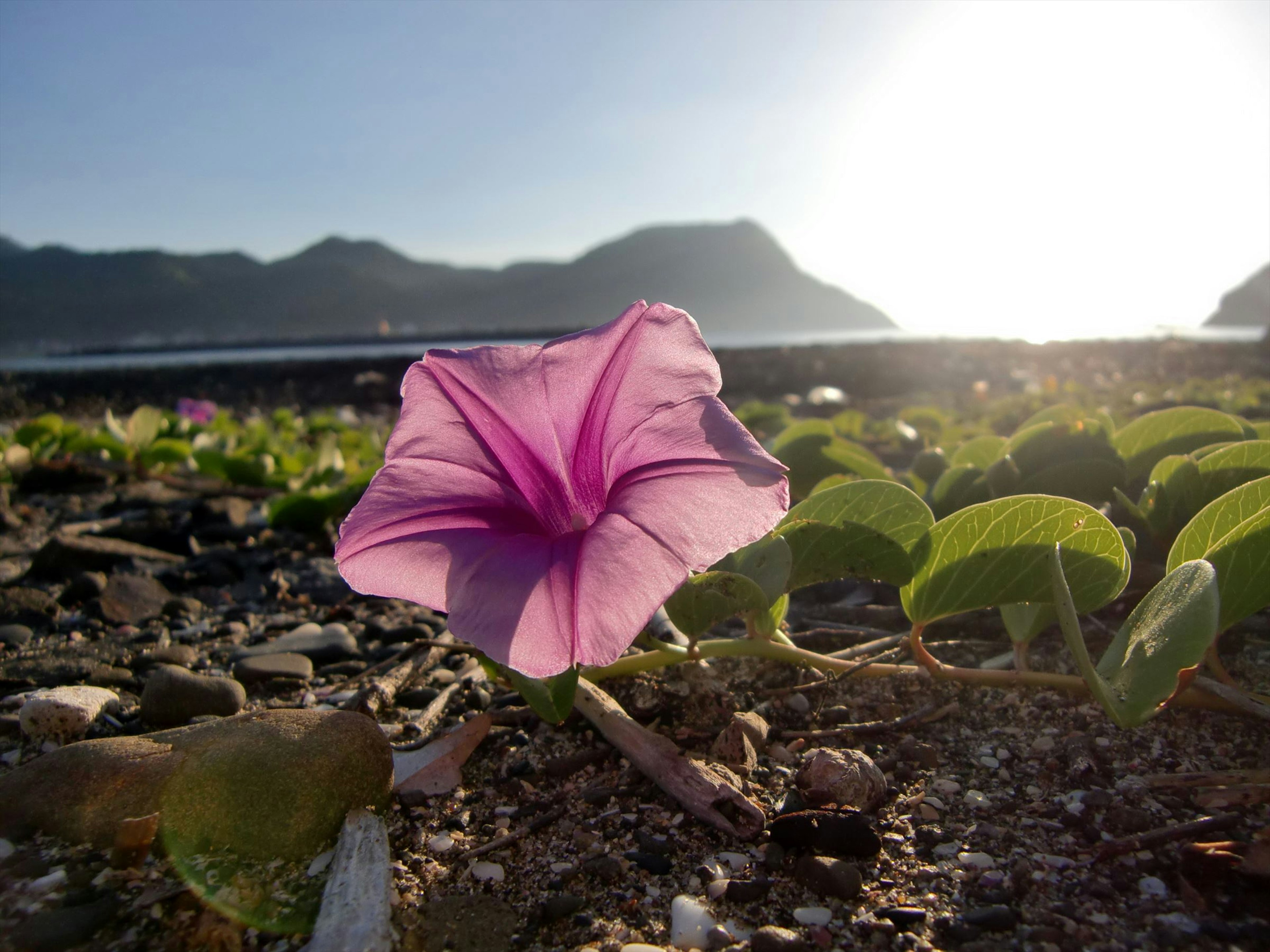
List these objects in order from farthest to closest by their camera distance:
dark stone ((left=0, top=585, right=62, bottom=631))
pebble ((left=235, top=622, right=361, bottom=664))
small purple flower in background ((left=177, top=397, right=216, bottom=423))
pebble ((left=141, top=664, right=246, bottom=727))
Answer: small purple flower in background ((left=177, top=397, right=216, bottom=423)) < dark stone ((left=0, top=585, right=62, bottom=631)) < pebble ((left=235, top=622, right=361, bottom=664)) < pebble ((left=141, top=664, right=246, bottom=727))

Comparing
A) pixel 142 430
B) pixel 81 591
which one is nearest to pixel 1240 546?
pixel 81 591

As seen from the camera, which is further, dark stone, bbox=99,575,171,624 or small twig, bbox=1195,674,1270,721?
dark stone, bbox=99,575,171,624

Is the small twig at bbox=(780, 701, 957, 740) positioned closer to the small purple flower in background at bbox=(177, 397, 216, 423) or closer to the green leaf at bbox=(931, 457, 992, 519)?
the green leaf at bbox=(931, 457, 992, 519)

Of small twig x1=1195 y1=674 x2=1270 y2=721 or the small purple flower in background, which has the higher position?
the small purple flower in background

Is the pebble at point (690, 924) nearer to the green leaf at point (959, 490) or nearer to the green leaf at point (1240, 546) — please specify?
the green leaf at point (1240, 546)

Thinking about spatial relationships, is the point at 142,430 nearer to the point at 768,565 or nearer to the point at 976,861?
the point at 768,565

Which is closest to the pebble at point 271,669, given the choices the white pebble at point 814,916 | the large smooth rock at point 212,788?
the large smooth rock at point 212,788

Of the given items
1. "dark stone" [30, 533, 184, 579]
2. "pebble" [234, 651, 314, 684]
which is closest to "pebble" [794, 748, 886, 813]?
"pebble" [234, 651, 314, 684]
